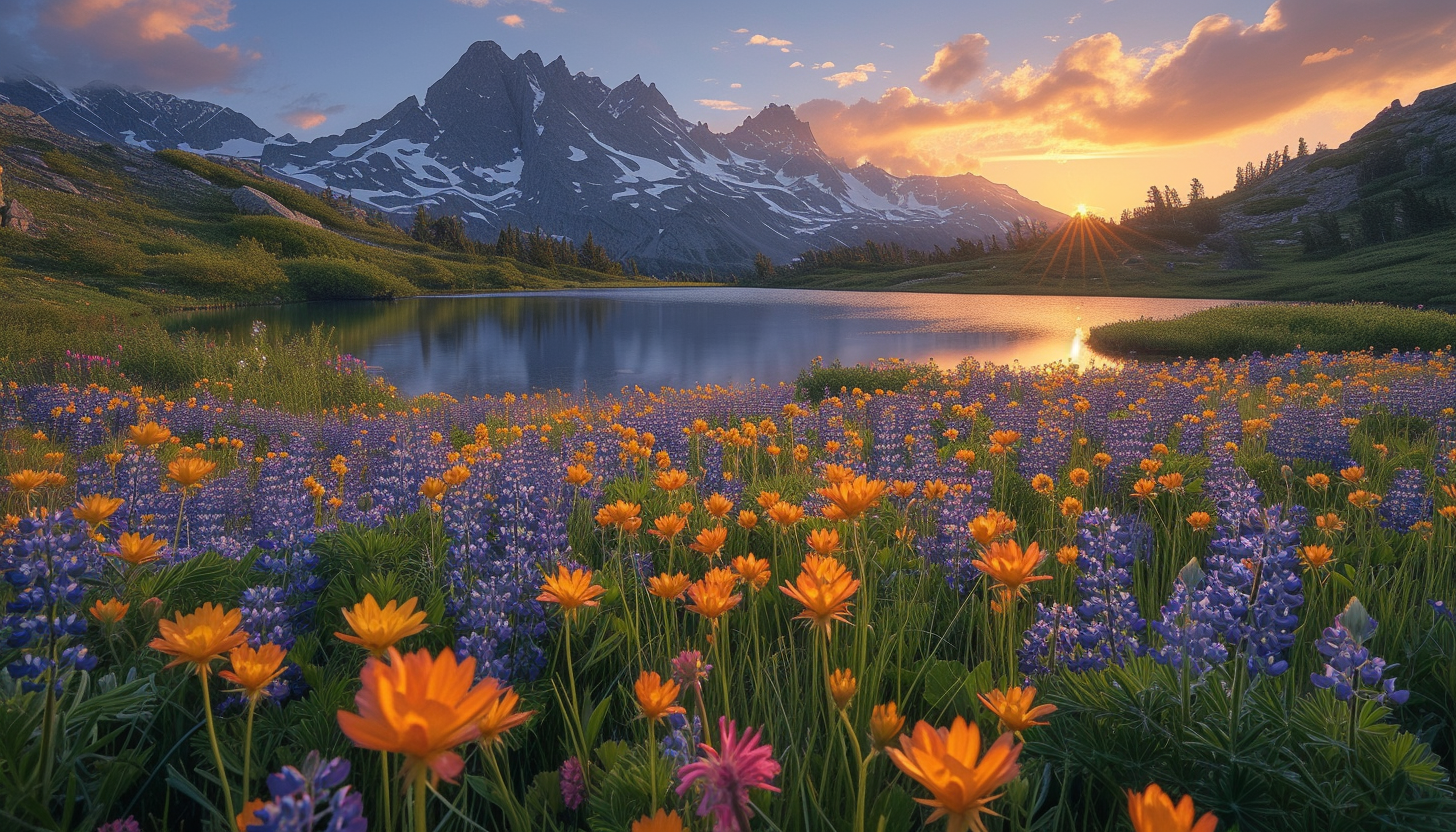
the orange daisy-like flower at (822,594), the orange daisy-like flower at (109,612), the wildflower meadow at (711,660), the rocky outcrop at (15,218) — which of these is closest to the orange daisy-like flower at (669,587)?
the wildflower meadow at (711,660)

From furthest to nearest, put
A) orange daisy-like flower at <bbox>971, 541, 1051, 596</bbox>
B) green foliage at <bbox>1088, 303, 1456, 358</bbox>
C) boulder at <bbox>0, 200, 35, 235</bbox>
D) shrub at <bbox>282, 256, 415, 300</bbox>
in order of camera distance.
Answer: shrub at <bbox>282, 256, 415, 300</bbox> < boulder at <bbox>0, 200, 35, 235</bbox> < green foliage at <bbox>1088, 303, 1456, 358</bbox> < orange daisy-like flower at <bbox>971, 541, 1051, 596</bbox>

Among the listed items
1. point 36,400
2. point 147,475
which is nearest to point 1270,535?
point 147,475

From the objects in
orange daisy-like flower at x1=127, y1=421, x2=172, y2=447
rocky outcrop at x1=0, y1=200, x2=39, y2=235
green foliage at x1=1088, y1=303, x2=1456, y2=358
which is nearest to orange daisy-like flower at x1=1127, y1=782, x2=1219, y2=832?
orange daisy-like flower at x1=127, y1=421, x2=172, y2=447

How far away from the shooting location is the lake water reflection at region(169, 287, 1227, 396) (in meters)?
19.5

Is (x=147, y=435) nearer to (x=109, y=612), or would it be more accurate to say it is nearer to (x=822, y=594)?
(x=109, y=612)

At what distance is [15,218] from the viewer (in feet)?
137

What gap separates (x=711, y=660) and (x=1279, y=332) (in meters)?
27.9

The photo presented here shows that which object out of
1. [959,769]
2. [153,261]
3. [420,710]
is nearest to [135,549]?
[420,710]

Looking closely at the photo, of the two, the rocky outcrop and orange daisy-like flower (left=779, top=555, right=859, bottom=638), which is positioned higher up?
the rocky outcrop

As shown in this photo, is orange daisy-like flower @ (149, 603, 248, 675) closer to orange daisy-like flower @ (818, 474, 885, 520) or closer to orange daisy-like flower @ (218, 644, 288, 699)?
orange daisy-like flower @ (218, 644, 288, 699)

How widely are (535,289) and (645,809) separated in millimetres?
82130

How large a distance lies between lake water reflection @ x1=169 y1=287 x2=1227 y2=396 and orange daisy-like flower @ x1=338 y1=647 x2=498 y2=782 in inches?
642

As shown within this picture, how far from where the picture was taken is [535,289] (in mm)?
78562

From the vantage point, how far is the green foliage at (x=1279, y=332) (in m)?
19.4
